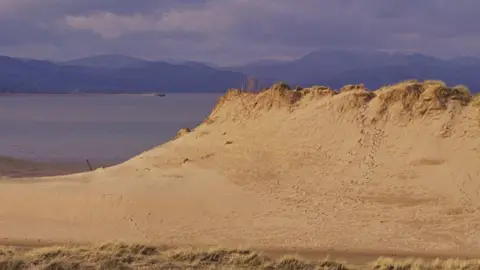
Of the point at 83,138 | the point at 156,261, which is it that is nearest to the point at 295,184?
the point at 156,261

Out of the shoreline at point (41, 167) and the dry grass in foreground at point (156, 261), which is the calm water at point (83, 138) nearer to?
the shoreline at point (41, 167)

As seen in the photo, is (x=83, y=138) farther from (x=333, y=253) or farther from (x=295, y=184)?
(x=333, y=253)

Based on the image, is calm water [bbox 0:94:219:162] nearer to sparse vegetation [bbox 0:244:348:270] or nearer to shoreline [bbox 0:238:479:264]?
shoreline [bbox 0:238:479:264]

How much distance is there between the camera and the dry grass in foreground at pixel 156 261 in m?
10.4

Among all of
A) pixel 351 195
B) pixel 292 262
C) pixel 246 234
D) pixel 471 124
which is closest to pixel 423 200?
pixel 351 195

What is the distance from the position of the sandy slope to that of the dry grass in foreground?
3639mm

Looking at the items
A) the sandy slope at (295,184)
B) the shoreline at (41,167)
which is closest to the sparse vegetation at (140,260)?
the sandy slope at (295,184)

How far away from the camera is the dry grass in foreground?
10.4m

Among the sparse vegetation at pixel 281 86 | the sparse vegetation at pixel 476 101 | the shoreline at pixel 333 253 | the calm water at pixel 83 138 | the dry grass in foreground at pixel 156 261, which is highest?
the sparse vegetation at pixel 281 86

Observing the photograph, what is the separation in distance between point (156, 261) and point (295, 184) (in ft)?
25.3

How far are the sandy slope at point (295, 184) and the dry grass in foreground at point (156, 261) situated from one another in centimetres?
364

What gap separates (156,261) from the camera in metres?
10.9

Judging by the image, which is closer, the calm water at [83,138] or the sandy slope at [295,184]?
the sandy slope at [295,184]

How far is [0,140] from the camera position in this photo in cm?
4731
